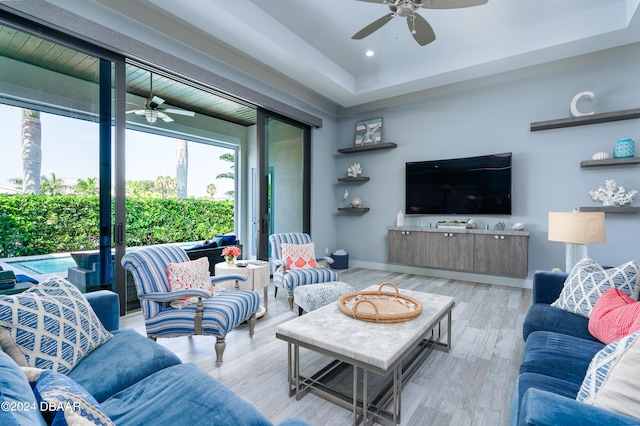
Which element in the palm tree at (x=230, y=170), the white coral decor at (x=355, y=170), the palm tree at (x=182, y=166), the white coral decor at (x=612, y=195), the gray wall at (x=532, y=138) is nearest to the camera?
the white coral decor at (x=612, y=195)

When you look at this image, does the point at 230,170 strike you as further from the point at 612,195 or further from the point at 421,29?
the point at 612,195

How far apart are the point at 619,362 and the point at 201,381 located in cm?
146

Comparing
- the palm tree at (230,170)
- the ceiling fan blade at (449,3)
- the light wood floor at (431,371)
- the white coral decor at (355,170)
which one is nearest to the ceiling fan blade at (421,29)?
the ceiling fan blade at (449,3)

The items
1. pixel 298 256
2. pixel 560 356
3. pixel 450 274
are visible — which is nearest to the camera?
pixel 560 356

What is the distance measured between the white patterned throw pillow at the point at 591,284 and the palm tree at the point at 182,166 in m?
7.05

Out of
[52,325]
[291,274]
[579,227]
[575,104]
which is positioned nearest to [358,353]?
[52,325]

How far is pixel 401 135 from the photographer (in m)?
5.62

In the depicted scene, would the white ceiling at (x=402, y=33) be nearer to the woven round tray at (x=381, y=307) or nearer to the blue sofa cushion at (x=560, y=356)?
the woven round tray at (x=381, y=307)

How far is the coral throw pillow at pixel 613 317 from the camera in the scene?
4.79ft

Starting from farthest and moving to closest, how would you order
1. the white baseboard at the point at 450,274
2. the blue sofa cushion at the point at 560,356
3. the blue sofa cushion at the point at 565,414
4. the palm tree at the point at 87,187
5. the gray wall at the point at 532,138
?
the white baseboard at the point at 450,274 < the gray wall at the point at 532,138 < the palm tree at the point at 87,187 < the blue sofa cushion at the point at 560,356 < the blue sofa cushion at the point at 565,414

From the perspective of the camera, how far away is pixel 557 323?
191 centimetres

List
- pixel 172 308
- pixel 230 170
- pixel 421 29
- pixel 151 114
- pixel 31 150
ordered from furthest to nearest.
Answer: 1. pixel 230 170
2. pixel 151 114
3. pixel 421 29
4. pixel 31 150
5. pixel 172 308

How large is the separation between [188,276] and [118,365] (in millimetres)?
1182

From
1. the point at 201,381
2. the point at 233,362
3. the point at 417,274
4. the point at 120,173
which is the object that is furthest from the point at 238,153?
the point at 201,381
